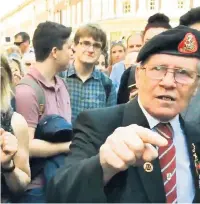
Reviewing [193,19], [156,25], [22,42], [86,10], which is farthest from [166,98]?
[86,10]

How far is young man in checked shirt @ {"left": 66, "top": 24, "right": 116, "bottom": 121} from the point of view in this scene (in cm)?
389

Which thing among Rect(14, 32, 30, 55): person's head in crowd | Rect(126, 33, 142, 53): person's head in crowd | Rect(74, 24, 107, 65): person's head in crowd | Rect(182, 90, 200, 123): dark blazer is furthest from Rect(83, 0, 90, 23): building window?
Rect(182, 90, 200, 123): dark blazer

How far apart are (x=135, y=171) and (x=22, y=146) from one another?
29.6 inches

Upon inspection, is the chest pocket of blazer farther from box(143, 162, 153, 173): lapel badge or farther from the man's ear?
box(143, 162, 153, 173): lapel badge

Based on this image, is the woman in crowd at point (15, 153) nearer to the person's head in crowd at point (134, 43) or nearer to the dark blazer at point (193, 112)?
the dark blazer at point (193, 112)

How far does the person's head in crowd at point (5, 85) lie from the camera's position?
7.20ft

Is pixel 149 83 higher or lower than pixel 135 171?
higher

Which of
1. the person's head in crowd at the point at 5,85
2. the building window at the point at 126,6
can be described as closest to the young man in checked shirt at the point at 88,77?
the person's head in crowd at the point at 5,85

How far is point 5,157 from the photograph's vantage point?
1.99m

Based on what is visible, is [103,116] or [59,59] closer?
[103,116]

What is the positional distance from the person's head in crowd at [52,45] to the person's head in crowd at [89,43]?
1.57ft

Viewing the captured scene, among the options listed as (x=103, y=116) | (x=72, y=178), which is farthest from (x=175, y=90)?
(x=72, y=178)

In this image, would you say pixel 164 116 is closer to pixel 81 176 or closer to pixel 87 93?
pixel 81 176

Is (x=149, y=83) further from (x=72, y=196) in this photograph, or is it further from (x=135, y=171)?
(x=72, y=196)
